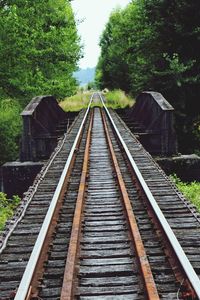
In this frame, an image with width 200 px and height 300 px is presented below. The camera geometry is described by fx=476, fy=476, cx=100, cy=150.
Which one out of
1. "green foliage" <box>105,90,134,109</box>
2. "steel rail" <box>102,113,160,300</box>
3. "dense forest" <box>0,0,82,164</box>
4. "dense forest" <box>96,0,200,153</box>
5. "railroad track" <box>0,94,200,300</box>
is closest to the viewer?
"steel rail" <box>102,113,160,300</box>

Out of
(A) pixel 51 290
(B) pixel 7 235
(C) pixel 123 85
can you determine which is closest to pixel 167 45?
(B) pixel 7 235

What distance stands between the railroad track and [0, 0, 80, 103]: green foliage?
12064 millimetres

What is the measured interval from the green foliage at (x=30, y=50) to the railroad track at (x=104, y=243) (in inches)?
475

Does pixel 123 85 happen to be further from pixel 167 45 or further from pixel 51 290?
pixel 51 290

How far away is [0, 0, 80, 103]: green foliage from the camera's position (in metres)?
21.1

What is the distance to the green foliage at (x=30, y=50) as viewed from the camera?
69.1 ft

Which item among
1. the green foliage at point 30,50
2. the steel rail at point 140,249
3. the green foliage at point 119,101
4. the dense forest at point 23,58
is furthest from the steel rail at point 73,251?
the green foliage at point 119,101

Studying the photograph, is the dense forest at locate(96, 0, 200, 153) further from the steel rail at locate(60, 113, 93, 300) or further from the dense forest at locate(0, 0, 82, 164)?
the steel rail at locate(60, 113, 93, 300)

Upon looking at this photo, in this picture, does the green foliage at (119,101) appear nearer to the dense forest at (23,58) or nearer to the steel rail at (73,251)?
the dense forest at (23,58)

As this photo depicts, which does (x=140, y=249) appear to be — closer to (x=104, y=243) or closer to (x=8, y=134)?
(x=104, y=243)

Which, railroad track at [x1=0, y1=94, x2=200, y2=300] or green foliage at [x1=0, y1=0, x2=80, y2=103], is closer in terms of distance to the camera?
railroad track at [x1=0, y1=94, x2=200, y2=300]

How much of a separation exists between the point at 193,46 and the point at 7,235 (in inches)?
653

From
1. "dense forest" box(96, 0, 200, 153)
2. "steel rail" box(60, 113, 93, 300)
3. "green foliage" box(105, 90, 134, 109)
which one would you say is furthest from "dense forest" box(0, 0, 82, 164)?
"steel rail" box(60, 113, 93, 300)

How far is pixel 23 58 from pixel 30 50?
0.73 metres
